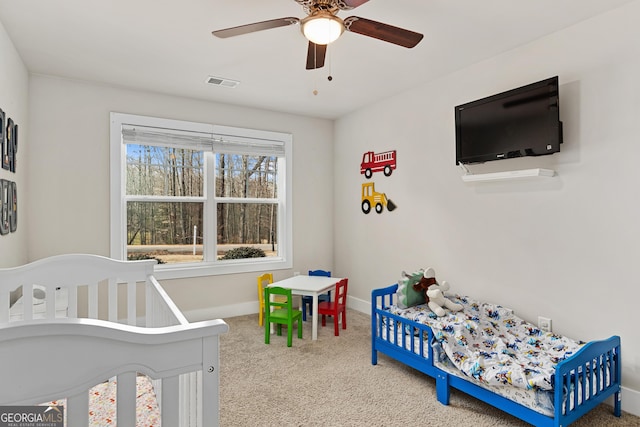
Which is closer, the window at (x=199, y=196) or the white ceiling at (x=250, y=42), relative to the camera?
the white ceiling at (x=250, y=42)

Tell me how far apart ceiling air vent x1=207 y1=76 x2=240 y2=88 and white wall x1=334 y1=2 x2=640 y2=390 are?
1621 millimetres

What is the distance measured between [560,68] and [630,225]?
113cm

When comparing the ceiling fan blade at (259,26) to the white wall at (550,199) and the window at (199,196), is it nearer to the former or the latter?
the white wall at (550,199)

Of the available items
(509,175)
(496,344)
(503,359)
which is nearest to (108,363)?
(503,359)

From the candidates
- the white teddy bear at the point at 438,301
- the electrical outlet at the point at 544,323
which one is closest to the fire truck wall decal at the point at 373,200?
the white teddy bear at the point at 438,301

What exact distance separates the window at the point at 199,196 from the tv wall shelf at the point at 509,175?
2.23 meters

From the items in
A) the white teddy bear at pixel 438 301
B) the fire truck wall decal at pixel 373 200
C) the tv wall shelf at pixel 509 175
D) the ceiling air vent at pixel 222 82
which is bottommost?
the white teddy bear at pixel 438 301

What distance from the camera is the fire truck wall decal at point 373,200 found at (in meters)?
3.98

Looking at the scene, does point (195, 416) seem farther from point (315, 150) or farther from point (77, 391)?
point (315, 150)

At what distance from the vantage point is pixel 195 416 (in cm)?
107

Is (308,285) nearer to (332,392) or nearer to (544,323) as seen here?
(332,392)

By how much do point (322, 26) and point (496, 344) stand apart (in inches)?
85.5

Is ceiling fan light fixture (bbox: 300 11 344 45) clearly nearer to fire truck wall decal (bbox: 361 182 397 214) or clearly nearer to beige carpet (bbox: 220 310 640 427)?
beige carpet (bbox: 220 310 640 427)

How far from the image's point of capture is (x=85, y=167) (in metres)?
3.44
